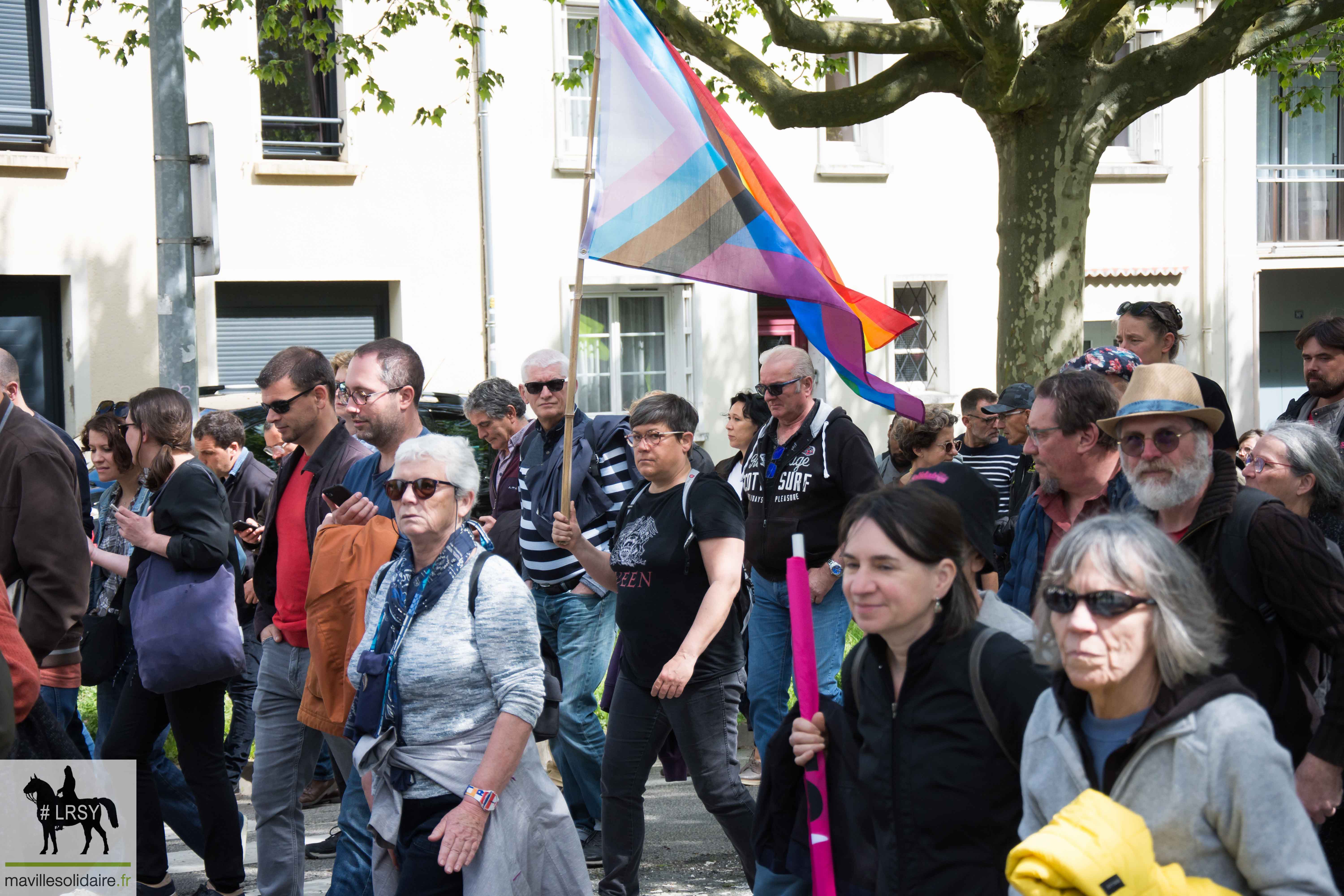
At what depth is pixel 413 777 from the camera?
3.75 metres

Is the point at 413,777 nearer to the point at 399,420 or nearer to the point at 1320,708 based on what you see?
the point at 399,420

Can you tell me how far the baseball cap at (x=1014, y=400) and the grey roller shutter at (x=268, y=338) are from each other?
9825 millimetres

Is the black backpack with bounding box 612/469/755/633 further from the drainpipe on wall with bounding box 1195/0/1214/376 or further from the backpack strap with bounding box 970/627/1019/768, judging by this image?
the drainpipe on wall with bounding box 1195/0/1214/376

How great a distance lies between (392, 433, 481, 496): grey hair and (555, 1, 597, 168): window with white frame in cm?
1198

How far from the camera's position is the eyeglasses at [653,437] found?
4.98 meters

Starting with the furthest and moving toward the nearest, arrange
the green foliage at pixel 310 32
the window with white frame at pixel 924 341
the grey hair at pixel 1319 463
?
1. the window with white frame at pixel 924 341
2. the green foliage at pixel 310 32
3. the grey hair at pixel 1319 463

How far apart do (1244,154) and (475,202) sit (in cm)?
1100

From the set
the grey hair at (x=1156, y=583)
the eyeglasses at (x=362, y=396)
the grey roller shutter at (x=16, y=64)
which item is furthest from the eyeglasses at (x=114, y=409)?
the grey roller shutter at (x=16, y=64)

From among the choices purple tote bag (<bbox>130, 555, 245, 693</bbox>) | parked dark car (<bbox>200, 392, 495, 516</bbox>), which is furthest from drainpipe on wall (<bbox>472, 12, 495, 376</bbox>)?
purple tote bag (<bbox>130, 555, 245, 693</bbox>)

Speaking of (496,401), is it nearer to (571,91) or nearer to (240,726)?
(240,726)

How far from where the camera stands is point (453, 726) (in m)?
3.74

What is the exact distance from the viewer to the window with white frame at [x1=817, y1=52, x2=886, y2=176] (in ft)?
56.8

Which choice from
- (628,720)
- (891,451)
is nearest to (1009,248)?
(891,451)

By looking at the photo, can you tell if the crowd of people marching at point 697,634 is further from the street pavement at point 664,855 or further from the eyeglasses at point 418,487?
the street pavement at point 664,855
